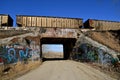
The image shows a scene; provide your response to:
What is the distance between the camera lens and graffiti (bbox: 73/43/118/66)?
1835 centimetres

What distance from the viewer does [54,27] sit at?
2205cm

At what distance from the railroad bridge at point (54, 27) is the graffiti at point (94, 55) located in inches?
84.2

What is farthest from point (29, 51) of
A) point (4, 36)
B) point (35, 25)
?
point (35, 25)

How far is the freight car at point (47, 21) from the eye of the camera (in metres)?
23.2

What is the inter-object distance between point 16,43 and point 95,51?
26.4ft

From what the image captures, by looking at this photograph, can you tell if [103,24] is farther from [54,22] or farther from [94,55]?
[94,55]

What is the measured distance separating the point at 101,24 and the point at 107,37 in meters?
4.24

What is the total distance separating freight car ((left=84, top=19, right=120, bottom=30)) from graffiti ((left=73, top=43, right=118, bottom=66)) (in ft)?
16.2

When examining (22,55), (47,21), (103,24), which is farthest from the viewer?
(103,24)

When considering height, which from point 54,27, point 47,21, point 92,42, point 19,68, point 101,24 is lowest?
point 19,68

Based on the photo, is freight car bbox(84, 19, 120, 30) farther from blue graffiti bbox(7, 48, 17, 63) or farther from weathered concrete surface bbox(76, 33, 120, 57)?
blue graffiti bbox(7, 48, 17, 63)

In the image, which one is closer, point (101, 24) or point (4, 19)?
point (4, 19)

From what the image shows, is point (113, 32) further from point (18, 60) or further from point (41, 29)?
point (18, 60)

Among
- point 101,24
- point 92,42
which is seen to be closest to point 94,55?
point 92,42
